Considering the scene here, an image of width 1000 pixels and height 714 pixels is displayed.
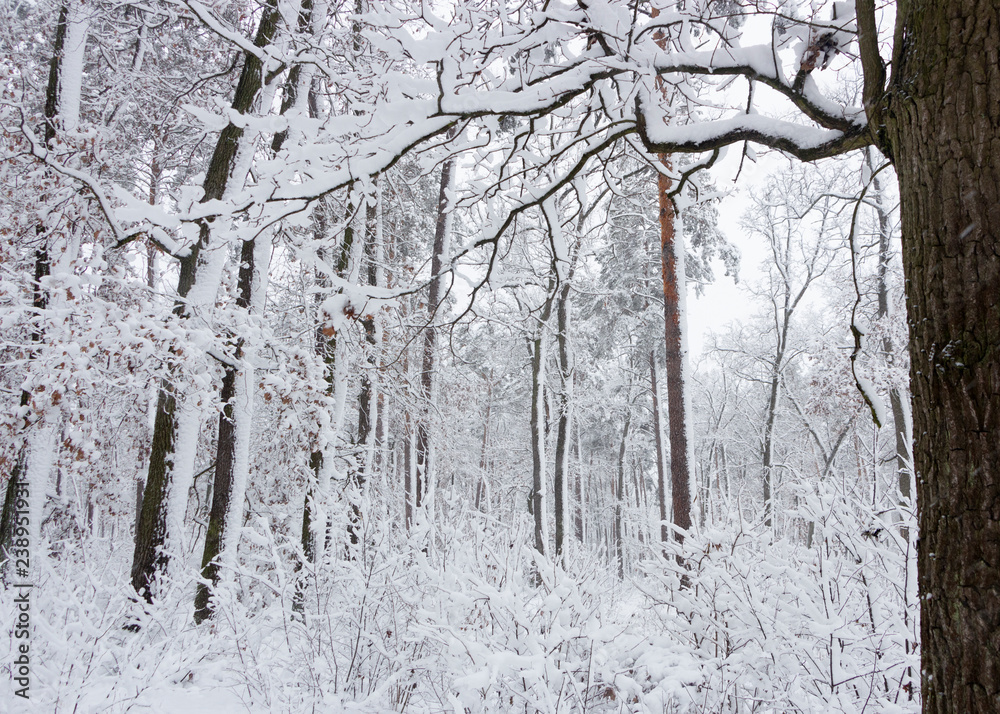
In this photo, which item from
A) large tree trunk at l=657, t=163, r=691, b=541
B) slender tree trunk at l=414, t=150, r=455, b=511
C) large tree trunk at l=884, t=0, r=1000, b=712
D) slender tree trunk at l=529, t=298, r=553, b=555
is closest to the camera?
large tree trunk at l=884, t=0, r=1000, b=712

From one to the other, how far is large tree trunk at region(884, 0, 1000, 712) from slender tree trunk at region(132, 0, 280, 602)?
580 cm

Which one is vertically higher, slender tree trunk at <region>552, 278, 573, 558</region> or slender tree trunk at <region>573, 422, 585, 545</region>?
slender tree trunk at <region>552, 278, 573, 558</region>

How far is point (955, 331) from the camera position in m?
1.74

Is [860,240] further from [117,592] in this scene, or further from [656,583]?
[117,592]

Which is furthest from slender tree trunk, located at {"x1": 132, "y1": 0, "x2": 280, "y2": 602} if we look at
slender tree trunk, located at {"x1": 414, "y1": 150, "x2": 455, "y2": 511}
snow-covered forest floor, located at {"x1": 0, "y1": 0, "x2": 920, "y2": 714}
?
slender tree trunk, located at {"x1": 414, "y1": 150, "x2": 455, "y2": 511}

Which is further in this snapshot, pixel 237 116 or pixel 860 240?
pixel 860 240

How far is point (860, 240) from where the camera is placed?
587 inches

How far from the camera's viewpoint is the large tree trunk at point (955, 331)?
1.64m

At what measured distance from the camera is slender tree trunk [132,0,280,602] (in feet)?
19.5

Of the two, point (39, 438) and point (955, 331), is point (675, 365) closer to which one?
point (955, 331)

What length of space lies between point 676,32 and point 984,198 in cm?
197

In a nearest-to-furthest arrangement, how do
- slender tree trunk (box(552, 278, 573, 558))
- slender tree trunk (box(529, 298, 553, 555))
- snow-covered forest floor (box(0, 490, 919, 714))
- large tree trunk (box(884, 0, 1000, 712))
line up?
large tree trunk (box(884, 0, 1000, 712)) → snow-covered forest floor (box(0, 490, 919, 714)) → slender tree trunk (box(529, 298, 553, 555)) → slender tree trunk (box(552, 278, 573, 558))

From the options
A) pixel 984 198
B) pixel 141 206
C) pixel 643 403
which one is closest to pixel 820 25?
pixel 984 198

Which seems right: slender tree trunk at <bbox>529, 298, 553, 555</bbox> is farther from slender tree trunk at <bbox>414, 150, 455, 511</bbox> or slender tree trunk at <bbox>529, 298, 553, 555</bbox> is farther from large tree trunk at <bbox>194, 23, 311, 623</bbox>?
large tree trunk at <bbox>194, 23, 311, 623</bbox>
